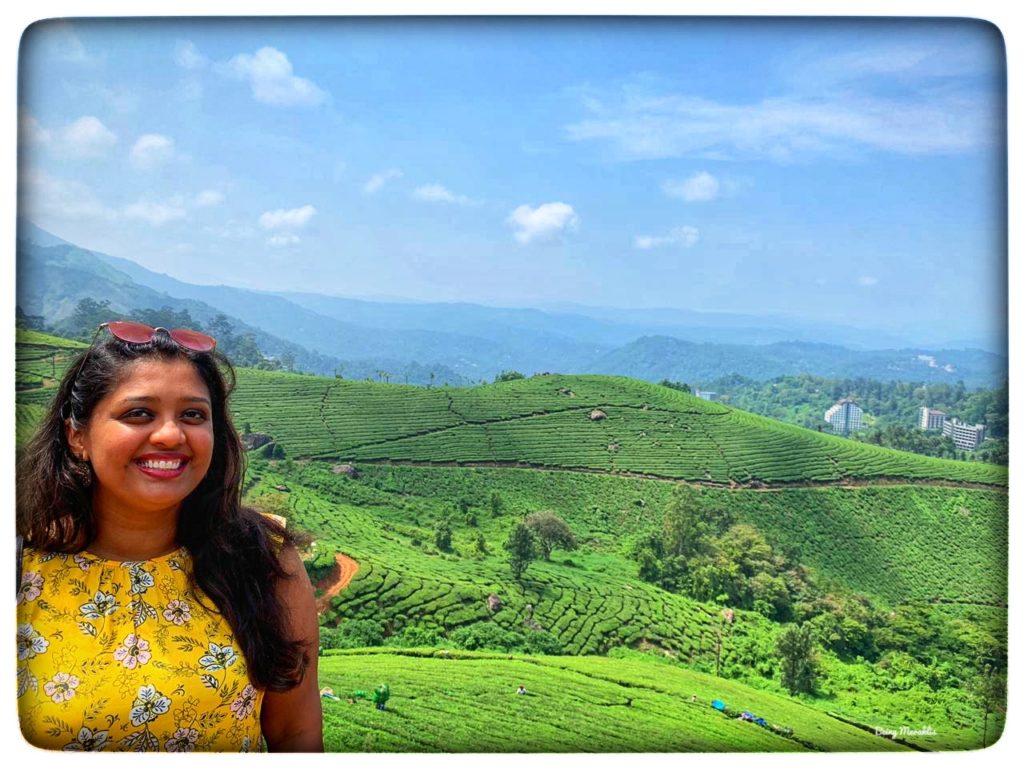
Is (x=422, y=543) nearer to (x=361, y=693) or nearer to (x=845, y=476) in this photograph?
(x=361, y=693)

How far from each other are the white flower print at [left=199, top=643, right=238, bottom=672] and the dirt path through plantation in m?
4.21

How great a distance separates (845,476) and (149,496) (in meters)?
7.02

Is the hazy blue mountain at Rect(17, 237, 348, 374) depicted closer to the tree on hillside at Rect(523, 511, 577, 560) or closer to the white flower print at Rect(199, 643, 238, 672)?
the tree on hillside at Rect(523, 511, 577, 560)

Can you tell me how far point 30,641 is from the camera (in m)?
2.15

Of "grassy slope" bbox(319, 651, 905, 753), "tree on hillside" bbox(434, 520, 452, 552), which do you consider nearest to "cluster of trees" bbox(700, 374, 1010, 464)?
"grassy slope" bbox(319, 651, 905, 753)

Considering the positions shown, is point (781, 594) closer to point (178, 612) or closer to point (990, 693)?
point (990, 693)

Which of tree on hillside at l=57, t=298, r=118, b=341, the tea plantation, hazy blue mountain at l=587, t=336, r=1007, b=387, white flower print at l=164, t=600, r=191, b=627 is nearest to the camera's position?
white flower print at l=164, t=600, r=191, b=627

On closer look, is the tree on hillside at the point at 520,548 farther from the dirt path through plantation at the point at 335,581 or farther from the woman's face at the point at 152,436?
the woman's face at the point at 152,436

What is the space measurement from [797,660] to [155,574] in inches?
202

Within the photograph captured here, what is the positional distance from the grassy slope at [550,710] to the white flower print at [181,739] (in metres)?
2.44

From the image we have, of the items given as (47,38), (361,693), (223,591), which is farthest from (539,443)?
(223,591)

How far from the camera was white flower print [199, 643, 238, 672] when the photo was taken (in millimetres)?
2080

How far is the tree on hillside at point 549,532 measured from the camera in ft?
23.1

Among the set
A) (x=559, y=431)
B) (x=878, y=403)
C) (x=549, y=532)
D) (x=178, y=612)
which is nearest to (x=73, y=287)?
(x=549, y=532)
